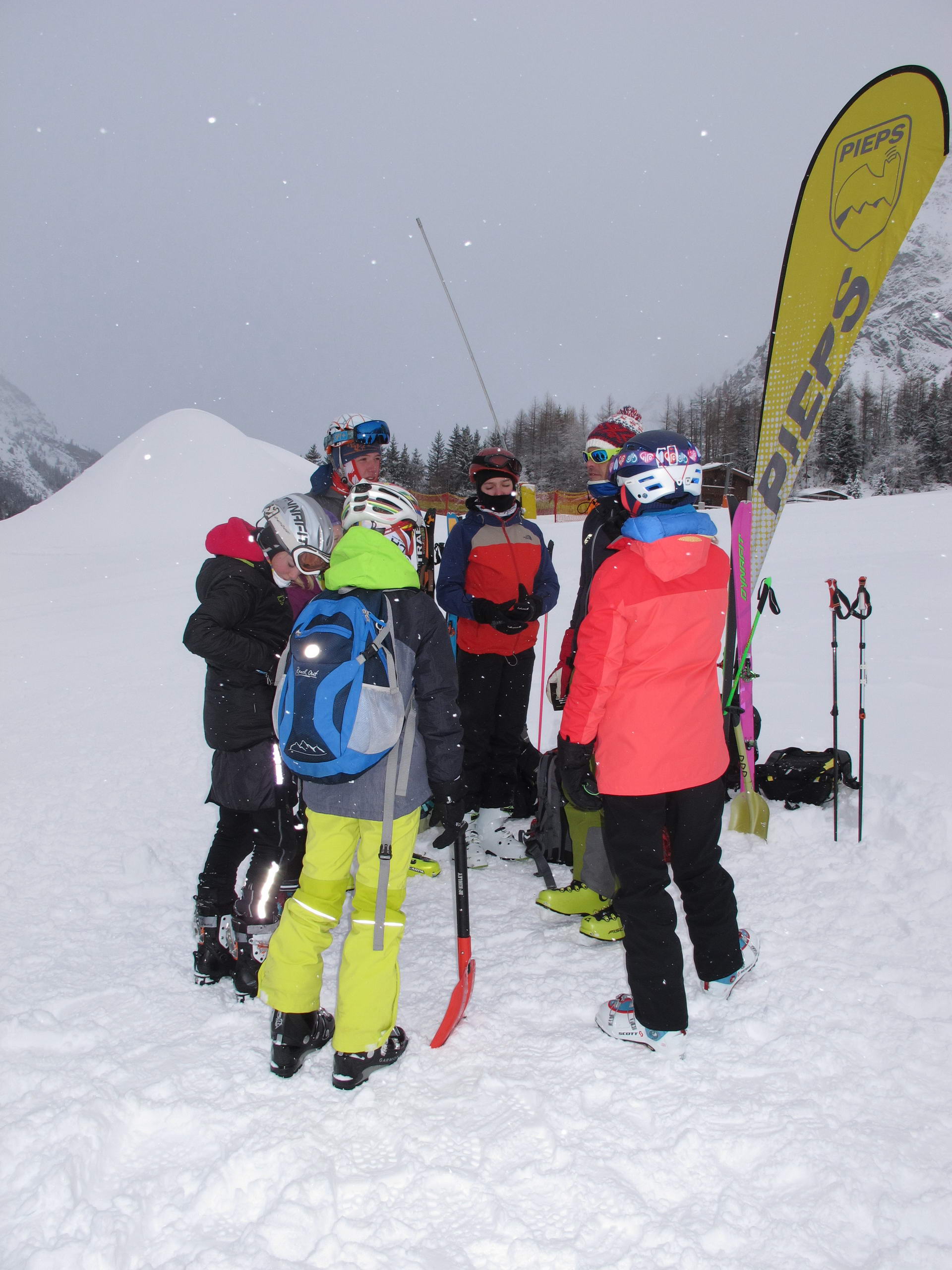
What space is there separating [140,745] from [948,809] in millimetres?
5775

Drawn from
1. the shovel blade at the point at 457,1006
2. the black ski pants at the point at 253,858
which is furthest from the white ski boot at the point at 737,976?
the black ski pants at the point at 253,858

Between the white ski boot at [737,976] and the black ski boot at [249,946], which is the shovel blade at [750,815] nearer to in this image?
the white ski boot at [737,976]

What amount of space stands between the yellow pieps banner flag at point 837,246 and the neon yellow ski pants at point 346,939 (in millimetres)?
2829

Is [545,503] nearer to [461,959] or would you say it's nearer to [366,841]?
[461,959]

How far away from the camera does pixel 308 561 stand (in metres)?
2.77

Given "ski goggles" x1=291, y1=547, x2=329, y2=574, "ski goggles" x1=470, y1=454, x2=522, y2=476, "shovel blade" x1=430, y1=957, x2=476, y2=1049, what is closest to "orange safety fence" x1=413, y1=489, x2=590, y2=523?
"ski goggles" x1=470, y1=454, x2=522, y2=476

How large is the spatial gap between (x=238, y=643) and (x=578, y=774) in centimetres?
140

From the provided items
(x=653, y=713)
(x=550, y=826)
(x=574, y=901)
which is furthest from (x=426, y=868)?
(x=653, y=713)

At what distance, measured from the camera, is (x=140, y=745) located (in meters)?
5.94

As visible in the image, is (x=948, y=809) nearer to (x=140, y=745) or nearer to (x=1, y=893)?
(x=1, y=893)

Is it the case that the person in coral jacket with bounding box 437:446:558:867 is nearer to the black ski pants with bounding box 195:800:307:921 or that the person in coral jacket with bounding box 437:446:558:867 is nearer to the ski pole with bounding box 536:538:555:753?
the ski pole with bounding box 536:538:555:753

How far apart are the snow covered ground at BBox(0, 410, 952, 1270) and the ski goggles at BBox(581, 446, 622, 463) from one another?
1.54 m

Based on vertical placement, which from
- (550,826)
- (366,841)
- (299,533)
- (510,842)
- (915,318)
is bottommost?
(510,842)

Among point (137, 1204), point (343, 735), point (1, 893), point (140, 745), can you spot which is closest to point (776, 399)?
point (343, 735)
